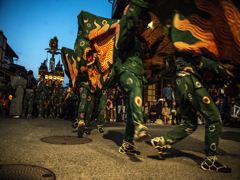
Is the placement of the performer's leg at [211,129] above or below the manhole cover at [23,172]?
above

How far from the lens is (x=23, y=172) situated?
2.49m

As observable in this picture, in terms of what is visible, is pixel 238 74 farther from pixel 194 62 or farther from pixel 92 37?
pixel 92 37

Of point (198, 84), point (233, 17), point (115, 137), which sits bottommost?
point (115, 137)

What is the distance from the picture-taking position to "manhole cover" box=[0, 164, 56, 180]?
234 cm

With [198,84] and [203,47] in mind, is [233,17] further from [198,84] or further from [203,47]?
[198,84]

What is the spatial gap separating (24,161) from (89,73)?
3.20 meters

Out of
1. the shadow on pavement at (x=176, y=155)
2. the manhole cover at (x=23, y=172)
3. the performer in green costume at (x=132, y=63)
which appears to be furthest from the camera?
the shadow on pavement at (x=176, y=155)

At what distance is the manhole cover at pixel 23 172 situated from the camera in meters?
2.34

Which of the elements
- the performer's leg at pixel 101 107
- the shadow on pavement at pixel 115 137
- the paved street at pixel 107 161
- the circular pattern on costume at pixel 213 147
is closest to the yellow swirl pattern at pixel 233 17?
the circular pattern on costume at pixel 213 147

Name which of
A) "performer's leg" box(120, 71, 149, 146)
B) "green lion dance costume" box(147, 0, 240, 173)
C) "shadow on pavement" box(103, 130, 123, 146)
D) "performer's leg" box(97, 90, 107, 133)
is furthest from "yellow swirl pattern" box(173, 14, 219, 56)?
"performer's leg" box(97, 90, 107, 133)

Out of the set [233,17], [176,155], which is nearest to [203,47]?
[233,17]

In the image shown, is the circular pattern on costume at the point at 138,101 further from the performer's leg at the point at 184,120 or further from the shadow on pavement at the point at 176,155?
the shadow on pavement at the point at 176,155

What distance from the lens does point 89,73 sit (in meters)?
5.88

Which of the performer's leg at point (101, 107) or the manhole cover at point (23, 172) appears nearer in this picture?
the manhole cover at point (23, 172)
